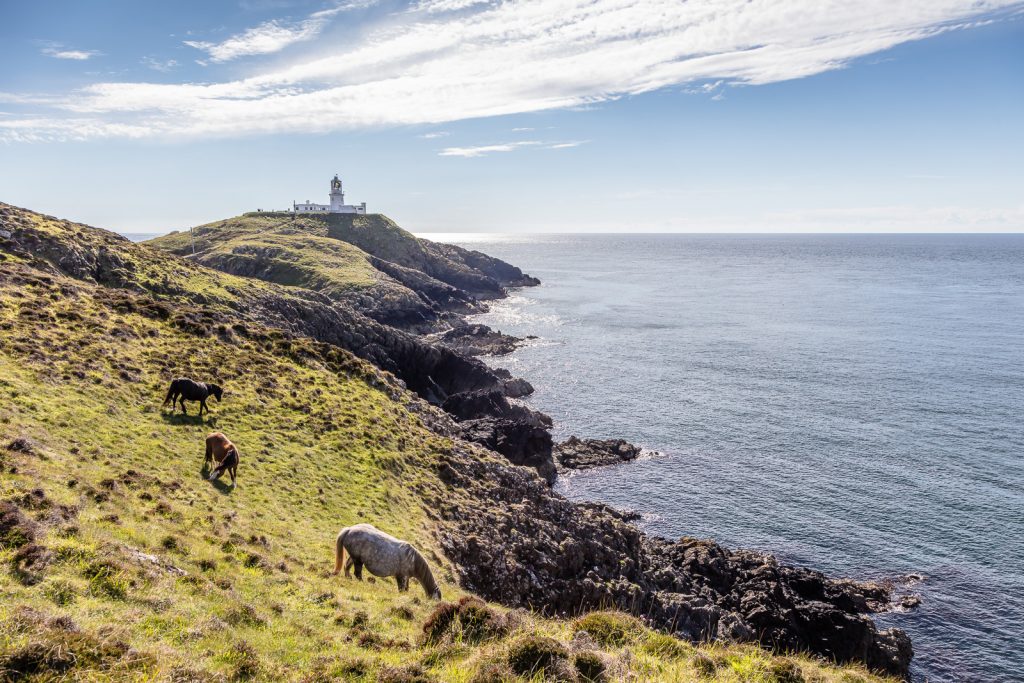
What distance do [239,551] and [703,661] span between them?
1458 centimetres

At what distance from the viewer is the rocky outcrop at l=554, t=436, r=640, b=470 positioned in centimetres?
6162

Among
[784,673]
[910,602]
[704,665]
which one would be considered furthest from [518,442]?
[784,673]

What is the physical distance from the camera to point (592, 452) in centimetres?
6394

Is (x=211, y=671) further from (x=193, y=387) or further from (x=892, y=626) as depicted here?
(x=892, y=626)

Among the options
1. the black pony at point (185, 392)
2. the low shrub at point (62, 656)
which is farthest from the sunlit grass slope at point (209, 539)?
the black pony at point (185, 392)

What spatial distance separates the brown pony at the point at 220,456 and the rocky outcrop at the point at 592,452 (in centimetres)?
3998

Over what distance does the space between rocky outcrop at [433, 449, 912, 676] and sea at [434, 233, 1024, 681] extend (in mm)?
4386

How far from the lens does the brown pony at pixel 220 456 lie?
2509 cm

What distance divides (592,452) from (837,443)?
2685 cm

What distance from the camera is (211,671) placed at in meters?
10.6

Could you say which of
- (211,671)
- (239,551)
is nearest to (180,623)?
(211,671)

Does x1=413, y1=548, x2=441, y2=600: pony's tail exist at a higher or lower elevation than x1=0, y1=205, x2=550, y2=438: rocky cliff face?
lower

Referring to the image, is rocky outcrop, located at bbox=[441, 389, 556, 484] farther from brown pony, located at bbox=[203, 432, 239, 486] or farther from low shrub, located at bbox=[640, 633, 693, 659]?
low shrub, located at bbox=[640, 633, 693, 659]

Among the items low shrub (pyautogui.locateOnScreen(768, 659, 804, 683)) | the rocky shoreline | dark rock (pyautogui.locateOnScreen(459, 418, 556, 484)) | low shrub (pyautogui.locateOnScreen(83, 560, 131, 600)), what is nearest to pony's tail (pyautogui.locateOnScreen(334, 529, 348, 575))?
low shrub (pyautogui.locateOnScreen(83, 560, 131, 600))
